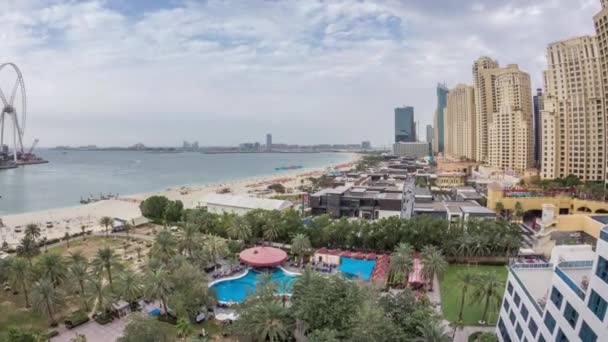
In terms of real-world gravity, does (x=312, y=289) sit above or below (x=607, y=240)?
below

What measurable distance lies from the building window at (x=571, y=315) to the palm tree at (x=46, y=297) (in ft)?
122

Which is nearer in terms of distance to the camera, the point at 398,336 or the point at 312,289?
the point at 398,336

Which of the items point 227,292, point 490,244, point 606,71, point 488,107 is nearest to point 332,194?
point 490,244

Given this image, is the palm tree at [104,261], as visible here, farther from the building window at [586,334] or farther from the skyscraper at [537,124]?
the skyscraper at [537,124]

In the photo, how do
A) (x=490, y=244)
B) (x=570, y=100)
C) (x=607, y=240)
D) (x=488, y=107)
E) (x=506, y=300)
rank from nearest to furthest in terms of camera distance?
(x=607, y=240), (x=506, y=300), (x=490, y=244), (x=570, y=100), (x=488, y=107)

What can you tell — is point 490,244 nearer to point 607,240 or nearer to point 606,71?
point 607,240

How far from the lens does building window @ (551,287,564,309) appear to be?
62.2 feet

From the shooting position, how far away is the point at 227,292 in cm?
3906

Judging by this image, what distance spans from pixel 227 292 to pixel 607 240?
112 ft

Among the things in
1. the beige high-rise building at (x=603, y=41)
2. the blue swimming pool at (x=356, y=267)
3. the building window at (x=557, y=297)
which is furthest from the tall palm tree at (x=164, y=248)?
the beige high-rise building at (x=603, y=41)

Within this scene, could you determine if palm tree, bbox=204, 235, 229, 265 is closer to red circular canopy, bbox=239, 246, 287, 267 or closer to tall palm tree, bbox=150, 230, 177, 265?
red circular canopy, bbox=239, 246, 287, 267

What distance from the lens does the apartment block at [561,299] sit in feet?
50.4

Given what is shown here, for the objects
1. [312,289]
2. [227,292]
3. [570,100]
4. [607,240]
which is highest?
[570,100]

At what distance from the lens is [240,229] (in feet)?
168
